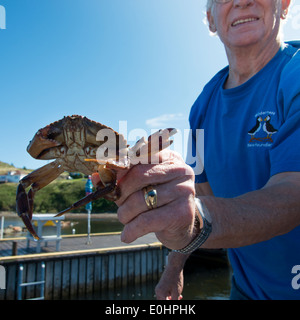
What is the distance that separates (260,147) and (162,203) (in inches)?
51.2

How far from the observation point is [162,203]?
133cm

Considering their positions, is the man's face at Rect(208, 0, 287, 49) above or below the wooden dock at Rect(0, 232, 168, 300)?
above

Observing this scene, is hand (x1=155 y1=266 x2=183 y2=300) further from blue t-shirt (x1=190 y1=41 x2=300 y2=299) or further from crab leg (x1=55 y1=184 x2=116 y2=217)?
crab leg (x1=55 y1=184 x2=116 y2=217)

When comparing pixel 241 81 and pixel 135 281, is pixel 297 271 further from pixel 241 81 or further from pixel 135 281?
pixel 135 281

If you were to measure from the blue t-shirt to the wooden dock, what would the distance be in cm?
1070

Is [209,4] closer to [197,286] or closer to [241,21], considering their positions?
[241,21]

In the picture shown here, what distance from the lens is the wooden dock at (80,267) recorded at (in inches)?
439

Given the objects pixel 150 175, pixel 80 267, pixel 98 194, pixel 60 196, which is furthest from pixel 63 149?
pixel 60 196

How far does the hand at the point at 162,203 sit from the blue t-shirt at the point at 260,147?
2.51 feet

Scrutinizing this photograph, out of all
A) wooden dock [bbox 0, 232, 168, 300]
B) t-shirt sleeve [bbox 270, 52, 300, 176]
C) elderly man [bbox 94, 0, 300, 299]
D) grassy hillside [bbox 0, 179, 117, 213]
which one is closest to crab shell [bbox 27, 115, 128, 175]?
elderly man [bbox 94, 0, 300, 299]

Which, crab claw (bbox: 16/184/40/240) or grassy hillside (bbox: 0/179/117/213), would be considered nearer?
crab claw (bbox: 16/184/40/240)

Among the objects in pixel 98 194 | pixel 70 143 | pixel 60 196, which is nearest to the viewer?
pixel 98 194

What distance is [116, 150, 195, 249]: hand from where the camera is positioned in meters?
1.31
